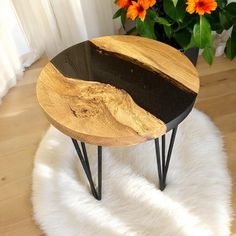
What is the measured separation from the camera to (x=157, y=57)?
1.00 meters

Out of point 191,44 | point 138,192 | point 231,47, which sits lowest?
point 138,192

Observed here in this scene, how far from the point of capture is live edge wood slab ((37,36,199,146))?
835mm

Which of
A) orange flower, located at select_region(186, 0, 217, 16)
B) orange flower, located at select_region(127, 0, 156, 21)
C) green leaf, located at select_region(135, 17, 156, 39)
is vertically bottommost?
green leaf, located at select_region(135, 17, 156, 39)

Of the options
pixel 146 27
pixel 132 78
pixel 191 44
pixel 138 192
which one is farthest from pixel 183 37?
pixel 138 192

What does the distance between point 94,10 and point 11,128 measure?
2.26ft

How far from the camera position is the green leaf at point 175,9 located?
1.23 m

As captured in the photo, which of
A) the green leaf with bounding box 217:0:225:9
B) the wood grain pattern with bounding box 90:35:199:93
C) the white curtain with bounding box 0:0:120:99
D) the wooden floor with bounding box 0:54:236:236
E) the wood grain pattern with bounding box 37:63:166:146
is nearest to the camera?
the wood grain pattern with bounding box 37:63:166:146

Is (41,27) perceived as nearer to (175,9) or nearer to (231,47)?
(175,9)

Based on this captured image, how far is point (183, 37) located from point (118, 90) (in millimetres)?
554

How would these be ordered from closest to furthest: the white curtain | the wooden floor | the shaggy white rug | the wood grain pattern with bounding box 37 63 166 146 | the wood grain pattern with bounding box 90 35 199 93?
1. the wood grain pattern with bounding box 37 63 166 146
2. the wood grain pattern with bounding box 90 35 199 93
3. the shaggy white rug
4. the wooden floor
5. the white curtain

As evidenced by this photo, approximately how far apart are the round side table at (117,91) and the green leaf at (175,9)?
243mm

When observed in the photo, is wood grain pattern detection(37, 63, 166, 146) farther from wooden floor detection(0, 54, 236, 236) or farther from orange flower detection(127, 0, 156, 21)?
wooden floor detection(0, 54, 236, 236)

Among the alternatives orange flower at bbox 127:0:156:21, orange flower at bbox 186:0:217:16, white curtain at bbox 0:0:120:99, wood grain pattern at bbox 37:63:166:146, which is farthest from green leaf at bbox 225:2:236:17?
wood grain pattern at bbox 37:63:166:146

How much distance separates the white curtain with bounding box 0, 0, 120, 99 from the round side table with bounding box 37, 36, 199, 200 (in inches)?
21.5
